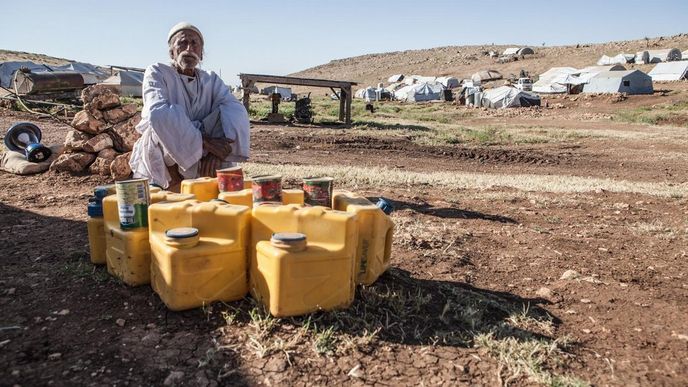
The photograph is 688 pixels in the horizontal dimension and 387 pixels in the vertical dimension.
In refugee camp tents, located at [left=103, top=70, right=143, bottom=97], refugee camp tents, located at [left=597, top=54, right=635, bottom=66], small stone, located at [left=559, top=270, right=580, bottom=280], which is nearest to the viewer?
small stone, located at [left=559, top=270, right=580, bottom=280]

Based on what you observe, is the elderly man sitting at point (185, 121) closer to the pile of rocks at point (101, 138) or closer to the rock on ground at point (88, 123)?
the pile of rocks at point (101, 138)

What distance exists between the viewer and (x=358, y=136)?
1370 centimetres

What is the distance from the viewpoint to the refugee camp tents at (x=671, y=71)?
36.5 metres

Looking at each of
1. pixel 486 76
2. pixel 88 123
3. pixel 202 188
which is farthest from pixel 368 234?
pixel 486 76

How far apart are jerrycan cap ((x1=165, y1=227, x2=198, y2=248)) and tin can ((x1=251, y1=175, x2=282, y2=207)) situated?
1.18ft

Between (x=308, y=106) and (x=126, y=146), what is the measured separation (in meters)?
10.7

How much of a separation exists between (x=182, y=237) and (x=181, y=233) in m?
0.03

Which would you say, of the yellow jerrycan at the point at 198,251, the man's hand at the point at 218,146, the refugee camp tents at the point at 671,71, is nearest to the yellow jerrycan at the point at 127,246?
the yellow jerrycan at the point at 198,251

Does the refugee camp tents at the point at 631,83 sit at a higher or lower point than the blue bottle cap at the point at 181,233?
higher

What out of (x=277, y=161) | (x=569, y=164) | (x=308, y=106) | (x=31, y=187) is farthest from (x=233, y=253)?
(x=308, y=106)

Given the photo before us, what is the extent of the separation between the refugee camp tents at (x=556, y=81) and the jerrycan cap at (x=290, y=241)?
123 ft

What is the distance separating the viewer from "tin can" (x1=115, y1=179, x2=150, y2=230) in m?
2.64

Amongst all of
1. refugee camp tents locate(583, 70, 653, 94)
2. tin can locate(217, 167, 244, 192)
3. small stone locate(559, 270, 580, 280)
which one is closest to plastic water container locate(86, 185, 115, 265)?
tin can locate(217, 167, 244, 192)

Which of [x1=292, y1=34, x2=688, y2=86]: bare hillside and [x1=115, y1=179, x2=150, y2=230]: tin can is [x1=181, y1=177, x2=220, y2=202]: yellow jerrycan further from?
[x1=292, y1=34, x2=688, y2=86]: bare hillside
